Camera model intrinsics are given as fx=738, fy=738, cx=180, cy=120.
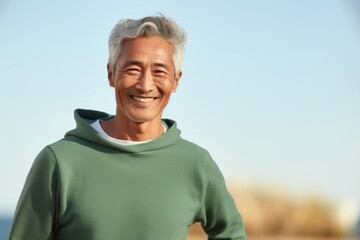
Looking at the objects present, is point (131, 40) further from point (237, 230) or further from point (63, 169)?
point (237, 230)

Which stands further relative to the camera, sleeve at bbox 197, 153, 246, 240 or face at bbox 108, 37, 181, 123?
sleeve at bbox 197, 153, 246, 240

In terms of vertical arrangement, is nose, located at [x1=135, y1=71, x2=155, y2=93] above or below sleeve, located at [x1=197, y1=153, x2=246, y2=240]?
above

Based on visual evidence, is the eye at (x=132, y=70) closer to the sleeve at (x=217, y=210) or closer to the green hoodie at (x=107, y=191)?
the green hoodie at (x=107, y=191)

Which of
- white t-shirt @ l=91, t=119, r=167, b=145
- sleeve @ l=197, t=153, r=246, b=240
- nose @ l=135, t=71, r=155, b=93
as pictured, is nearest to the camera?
nose @ l=135, t=71, r=155, b=93

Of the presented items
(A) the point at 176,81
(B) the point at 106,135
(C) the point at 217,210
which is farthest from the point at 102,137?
(C) the point at 217,210

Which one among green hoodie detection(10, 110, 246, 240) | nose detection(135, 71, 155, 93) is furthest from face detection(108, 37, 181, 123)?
green hoodie detection(10, 110, 246, 240)

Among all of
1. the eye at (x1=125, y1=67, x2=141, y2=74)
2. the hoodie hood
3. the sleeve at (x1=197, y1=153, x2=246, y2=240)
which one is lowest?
the sleeve at (x1=197, y1=153, x2=246, y2=240)

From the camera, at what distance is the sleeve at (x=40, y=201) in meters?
2.11

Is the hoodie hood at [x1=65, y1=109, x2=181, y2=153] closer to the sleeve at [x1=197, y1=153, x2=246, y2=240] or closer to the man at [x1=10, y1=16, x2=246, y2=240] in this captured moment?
the man at [x1=10, y1=16, x2=246, y2=240]

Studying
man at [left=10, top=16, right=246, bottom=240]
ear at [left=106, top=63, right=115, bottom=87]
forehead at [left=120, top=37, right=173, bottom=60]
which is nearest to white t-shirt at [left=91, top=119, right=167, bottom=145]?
man at [left=10, top=16, right=246, bottom=240]

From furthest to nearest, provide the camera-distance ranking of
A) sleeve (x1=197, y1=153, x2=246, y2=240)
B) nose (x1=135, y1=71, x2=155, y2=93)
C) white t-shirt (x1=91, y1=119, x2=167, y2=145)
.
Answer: sleeve (x1=197, y1=153, x2=246, y2=240), white t-shirt (x1=91, y1=119, x2=167, y2=145), nose (x1=135, y1=71, x2=155, y2=93)

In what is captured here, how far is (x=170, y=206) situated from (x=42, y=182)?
15.0 inches

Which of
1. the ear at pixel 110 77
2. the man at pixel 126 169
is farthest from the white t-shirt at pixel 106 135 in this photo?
the ear at pixel 110 77

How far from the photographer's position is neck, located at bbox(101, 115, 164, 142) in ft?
7.14
